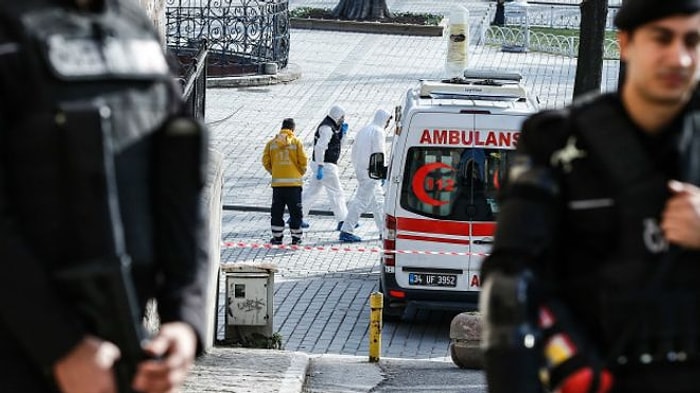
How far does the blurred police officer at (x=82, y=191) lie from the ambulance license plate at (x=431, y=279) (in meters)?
11.7

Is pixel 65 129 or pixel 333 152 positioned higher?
pixel 65 129

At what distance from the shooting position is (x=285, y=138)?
18.7 meters

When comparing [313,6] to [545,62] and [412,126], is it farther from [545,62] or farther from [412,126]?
[412,126]

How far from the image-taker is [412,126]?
15148mm

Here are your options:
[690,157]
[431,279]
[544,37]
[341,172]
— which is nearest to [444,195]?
[431,279]

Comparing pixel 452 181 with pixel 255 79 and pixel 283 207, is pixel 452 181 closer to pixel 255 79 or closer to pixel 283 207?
pixel 283 207

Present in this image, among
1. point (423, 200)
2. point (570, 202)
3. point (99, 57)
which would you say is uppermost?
point (99, 57)

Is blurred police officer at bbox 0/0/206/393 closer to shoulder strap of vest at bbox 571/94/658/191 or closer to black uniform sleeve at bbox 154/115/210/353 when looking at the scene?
black uniform sleeve at bbox 154/115/210/353

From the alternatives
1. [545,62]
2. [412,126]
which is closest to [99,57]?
[412,126]

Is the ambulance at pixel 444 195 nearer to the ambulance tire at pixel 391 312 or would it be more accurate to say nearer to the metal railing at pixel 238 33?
the ambulance tire at pixel 391 312

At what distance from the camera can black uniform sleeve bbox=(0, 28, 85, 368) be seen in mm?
3270

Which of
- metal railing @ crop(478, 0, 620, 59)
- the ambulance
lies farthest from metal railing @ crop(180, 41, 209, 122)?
metal railing @ crop(478, 0, 620, 59)

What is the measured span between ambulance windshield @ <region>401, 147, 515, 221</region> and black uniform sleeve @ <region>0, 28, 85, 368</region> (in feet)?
39.5

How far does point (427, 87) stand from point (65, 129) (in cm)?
1255
